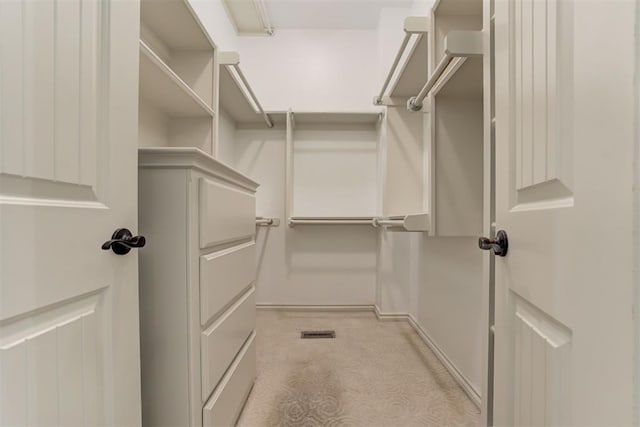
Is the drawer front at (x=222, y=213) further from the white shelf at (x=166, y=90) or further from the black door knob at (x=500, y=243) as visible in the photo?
the black door knob at (x=500, y=243)

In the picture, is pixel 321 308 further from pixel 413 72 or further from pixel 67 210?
pixel 67 210

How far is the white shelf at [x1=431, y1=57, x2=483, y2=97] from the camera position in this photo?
3.19ft

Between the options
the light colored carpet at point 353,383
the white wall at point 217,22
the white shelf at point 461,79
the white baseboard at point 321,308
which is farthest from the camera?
the white baseboard at point 321,308

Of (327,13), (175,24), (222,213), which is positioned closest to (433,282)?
(222,213)

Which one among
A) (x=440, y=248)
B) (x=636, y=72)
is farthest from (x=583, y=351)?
(x=440, y=248)

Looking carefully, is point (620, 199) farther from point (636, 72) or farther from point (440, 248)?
point (440, 248)

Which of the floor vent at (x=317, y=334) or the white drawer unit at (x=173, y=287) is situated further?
the floor vent at (x=317, y=334)

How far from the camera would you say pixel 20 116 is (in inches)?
15.5

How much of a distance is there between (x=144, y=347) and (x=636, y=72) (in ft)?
3.47

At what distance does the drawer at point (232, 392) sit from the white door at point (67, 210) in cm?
26

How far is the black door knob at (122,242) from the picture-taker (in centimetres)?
56

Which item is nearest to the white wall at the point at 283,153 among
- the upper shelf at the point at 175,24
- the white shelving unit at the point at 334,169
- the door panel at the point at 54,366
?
the white shelving unit at the point at 334,169

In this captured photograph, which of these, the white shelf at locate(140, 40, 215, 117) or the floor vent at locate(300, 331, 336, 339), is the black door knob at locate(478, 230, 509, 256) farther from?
the floor vent at locate(300, 331, 336, 339)

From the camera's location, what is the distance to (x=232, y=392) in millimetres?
1039
